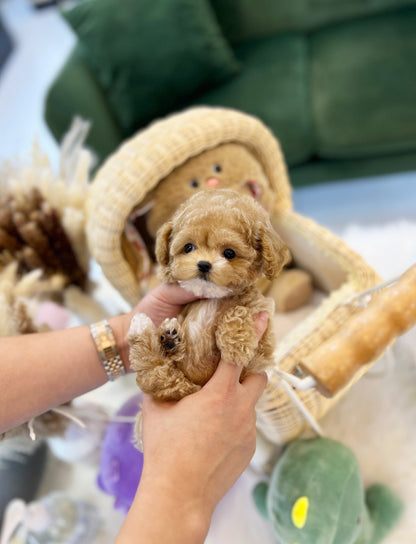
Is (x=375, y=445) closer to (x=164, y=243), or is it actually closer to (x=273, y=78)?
(x=164, y=243)

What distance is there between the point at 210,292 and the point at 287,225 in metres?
0.54

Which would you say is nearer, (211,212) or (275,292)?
(211,212)

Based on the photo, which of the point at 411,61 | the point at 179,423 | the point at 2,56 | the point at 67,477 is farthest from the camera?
the point at 2,56

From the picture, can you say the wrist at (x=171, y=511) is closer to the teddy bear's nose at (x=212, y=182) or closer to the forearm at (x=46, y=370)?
the forearm at (x=46, y=370)

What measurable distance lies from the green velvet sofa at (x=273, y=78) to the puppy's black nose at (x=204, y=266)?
42.6 inches

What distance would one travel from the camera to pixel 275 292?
1041 mm

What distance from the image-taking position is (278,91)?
1506 mm

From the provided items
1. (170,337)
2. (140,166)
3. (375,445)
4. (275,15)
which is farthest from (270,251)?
(275,15)

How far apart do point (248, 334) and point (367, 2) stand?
1602 mm

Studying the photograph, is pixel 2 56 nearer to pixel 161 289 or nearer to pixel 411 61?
pixel 411 61

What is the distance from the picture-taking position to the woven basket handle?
461 mm

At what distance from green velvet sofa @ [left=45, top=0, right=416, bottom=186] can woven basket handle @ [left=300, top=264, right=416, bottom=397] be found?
1083mm

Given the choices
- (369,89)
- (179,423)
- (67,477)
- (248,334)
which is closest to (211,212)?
(248,334)

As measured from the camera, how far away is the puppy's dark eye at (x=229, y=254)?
530 millimetres
